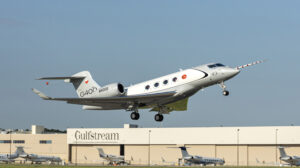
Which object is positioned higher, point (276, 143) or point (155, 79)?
point (155, 79)

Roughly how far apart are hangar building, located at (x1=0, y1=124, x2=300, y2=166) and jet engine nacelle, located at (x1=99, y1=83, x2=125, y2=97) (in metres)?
47.6

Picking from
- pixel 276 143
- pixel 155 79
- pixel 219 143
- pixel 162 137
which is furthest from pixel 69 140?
pixel 155 79

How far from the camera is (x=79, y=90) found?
50031 mm

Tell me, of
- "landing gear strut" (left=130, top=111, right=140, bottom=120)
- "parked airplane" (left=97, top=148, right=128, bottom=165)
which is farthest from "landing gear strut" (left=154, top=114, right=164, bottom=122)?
"parked airplane" (left=97, top=148, right=128, bottom=165)

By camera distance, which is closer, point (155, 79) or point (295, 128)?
point (155, 79)

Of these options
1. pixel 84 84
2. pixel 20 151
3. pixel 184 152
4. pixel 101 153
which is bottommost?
pixel 101 153

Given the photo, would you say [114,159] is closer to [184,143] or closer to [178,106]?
[184,143]

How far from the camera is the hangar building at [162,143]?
90.4m

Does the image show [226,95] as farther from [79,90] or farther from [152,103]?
[79,90]

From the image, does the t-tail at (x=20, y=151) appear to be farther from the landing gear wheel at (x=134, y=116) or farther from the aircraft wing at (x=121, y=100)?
the landing gear wheel at (x=134, y=116)

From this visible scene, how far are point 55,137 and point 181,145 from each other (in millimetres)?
27251

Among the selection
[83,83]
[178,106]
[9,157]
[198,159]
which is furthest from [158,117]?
[9,157]

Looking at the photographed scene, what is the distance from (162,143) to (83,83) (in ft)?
165

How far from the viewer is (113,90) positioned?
1799 inches
